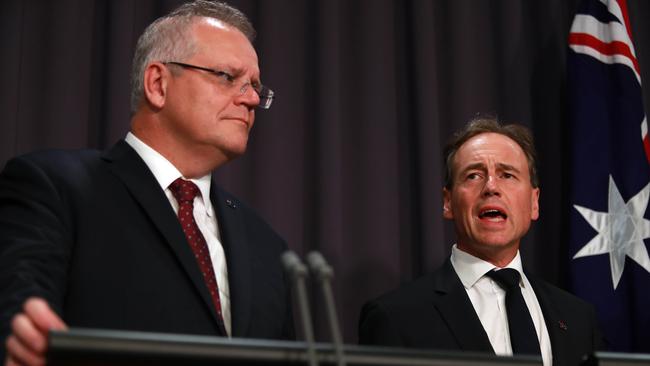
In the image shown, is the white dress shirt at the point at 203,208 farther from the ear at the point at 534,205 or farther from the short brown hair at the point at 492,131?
the ear at the point at 534,205

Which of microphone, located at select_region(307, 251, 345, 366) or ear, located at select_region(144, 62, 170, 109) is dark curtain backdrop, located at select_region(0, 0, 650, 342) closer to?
ear, located at select_region(144, 62, 170, 109)

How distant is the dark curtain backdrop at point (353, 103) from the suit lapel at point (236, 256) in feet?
2.16

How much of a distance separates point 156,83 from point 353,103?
1061mm

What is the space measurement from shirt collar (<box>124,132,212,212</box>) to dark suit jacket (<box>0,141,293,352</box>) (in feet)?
0.21

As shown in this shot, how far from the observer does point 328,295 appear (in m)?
1.10

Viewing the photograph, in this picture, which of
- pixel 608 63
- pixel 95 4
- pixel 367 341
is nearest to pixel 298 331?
pixel 367 341

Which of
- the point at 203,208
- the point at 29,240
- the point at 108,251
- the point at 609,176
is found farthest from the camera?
the point at 609,176

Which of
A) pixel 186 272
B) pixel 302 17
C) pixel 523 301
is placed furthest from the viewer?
pixel 302 17

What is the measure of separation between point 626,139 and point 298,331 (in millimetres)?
1443

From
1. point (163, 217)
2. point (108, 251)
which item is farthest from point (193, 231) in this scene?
point (108, 251)

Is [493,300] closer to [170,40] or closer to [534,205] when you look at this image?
[534,205]

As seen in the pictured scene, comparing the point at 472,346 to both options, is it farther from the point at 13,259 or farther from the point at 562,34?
the point at 562,34

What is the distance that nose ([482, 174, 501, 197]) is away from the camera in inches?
103

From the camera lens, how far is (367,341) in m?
2.44
